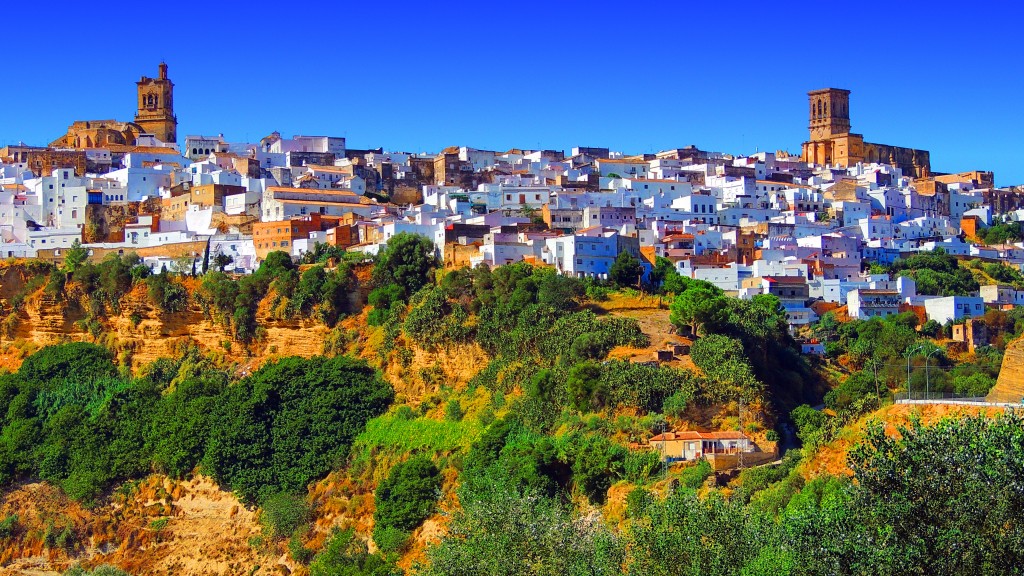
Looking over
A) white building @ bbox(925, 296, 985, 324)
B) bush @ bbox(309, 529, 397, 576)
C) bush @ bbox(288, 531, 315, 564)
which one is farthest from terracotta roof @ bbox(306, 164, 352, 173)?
bush @ bbox(309, 529, 397, 576)

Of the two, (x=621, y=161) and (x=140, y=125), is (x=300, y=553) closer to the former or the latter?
(x=621, y=161)

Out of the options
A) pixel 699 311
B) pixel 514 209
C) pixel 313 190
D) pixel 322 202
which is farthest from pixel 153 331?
pixel 699 311

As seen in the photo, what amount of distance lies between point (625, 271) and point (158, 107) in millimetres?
35620

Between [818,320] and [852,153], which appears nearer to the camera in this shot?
[818,320]

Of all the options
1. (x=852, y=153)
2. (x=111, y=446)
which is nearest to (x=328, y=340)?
(x=111, y=446)

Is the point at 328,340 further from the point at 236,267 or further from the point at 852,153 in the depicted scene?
the point at 852,153

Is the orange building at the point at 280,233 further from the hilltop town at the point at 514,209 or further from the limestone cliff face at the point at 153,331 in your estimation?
the limestone cliff face at the point at 153,331

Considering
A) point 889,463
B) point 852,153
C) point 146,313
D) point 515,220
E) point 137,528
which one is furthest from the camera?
point 852,153

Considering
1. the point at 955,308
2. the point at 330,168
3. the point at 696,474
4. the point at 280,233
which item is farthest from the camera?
the point at 330,168

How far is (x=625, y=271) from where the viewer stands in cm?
4606

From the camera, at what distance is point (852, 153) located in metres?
80.2

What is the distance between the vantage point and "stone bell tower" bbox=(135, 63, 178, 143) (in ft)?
242

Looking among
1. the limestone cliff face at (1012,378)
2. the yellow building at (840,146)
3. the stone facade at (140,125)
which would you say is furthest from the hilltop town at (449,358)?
the yellow building at (840,146)

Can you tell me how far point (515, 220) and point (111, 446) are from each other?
16030 millimetres
